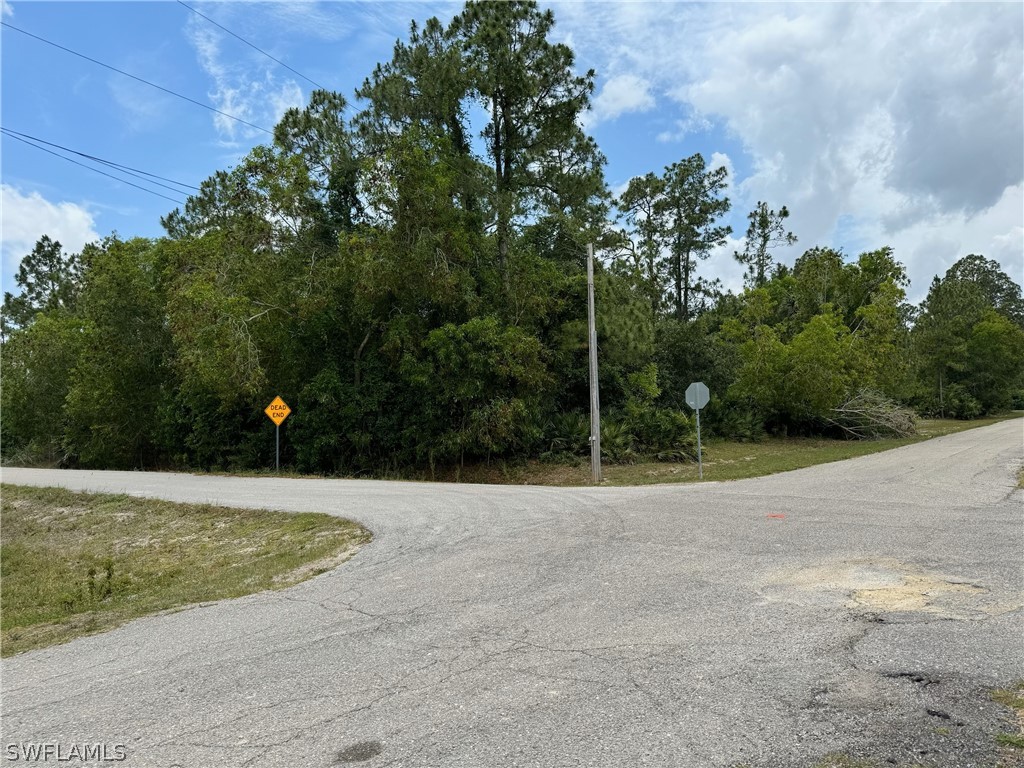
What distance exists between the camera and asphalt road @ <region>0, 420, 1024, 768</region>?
3428mm

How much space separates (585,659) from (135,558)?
10821mm

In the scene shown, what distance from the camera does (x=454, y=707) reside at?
3.88 m

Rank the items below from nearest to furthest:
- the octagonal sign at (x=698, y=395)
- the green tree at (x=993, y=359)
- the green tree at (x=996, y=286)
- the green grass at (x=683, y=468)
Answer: the octagonal sign at (x=698, y=395)
the green grass at (x=683, y=468)
the green tree at (x=993, y=359)
the green tree at (x=996, y=286)

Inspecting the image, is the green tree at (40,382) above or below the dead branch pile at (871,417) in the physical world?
above

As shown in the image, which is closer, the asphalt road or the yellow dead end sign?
the asphalt road

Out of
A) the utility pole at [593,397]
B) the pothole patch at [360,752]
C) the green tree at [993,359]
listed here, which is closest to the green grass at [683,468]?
the utility pole at [593,397]

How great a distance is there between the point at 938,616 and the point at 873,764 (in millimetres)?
2767

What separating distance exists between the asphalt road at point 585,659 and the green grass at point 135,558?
2.58 ft

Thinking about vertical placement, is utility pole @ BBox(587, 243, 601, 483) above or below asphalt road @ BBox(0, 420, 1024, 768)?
above

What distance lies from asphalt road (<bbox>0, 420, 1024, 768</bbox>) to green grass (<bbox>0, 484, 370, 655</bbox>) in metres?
0.79

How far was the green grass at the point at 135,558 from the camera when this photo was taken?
24.5 feet

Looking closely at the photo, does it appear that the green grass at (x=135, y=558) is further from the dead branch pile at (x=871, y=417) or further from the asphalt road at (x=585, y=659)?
the dead branch pile at (x=871, y=417)

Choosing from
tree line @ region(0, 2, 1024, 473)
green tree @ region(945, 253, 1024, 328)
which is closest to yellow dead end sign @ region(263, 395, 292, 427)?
tree line @ region(0, 2, 1024, 473)

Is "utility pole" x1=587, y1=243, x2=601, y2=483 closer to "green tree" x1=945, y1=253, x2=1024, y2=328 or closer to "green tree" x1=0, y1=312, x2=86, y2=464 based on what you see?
"green tree" x1=0, y1=312, x2=86, y2=464
